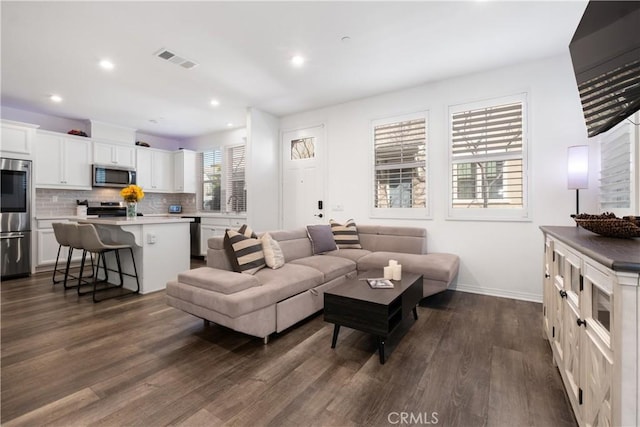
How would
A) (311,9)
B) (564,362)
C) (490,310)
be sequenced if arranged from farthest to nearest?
1. (490,310)
2. (311,9)
3. (564,362)

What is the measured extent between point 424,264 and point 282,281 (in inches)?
66.1

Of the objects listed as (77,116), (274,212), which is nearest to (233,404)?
(274,212)

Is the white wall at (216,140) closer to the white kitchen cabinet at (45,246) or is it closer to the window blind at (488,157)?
the white kitchen cabinet at (45,246)

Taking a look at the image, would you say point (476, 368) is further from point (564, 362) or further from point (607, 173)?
point (607, 173)

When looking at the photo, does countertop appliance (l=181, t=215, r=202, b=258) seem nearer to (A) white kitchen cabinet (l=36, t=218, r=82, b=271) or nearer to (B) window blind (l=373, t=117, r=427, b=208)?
(A) white kitchen cabinet (l=36, t=218, r=82, b=271)

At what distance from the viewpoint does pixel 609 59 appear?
4.75 ft

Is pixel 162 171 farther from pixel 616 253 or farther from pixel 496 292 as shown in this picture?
pixel 616 253

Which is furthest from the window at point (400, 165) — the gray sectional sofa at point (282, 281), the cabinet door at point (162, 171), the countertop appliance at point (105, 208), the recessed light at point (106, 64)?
the countertop appliance at point (105, 208)

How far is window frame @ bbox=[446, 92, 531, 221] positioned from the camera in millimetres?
3541

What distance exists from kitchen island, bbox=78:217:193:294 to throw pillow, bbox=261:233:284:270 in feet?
5.89

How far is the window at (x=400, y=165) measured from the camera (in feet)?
14.0

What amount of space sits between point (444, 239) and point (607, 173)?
5.84ft

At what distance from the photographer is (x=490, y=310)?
3.20 m

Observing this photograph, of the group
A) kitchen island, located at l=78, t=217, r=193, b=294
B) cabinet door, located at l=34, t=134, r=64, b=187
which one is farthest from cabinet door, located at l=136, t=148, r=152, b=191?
kitchen island, located at l=78, t=217, r=193, b=294
